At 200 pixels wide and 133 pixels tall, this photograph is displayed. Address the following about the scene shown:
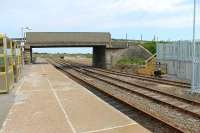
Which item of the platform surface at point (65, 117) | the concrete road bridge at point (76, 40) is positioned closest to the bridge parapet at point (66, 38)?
the concrete road bridge at point (76, 40)

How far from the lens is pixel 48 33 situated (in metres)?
55.9

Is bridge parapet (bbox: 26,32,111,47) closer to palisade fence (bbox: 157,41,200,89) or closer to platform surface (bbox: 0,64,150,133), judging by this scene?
palisade fence (bbox: 157,41,200,89)

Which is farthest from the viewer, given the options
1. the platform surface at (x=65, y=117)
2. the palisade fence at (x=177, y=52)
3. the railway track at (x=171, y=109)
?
the palisade fence at (x=177, y=52)

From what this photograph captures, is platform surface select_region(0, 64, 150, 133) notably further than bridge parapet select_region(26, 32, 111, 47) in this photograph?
No

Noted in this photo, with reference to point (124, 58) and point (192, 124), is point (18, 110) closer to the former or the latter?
point (192, 124)

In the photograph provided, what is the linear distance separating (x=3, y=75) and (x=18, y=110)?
501cm

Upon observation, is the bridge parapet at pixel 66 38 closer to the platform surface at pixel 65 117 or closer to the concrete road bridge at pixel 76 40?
the concrete road bridge at pixel 76 40

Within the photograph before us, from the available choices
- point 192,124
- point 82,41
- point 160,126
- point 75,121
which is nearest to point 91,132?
point 75,121

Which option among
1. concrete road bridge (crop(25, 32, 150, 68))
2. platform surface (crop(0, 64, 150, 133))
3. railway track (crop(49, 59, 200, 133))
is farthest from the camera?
concrete road bridge (crop(25, 32, 150, 68))

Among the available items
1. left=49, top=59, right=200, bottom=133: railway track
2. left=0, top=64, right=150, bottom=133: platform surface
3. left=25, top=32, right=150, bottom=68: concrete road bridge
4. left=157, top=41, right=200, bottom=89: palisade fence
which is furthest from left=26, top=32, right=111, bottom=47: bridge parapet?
left=0, top=64, right=150, bottom=133: platform surface

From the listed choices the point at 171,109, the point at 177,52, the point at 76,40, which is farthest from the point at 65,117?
the point at 76,40

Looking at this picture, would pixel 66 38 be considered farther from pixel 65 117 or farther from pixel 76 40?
pixel 65 117

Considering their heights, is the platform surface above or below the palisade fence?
below

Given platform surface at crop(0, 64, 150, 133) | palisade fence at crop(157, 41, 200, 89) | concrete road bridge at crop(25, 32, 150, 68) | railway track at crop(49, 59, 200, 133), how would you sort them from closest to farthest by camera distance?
1. platform surface at crop(0, 64, 150, 133)
2. railway track at crop(49, 59, 200, 133)
3. palisade fence at crop(157, 41, 200, 89)
4. concrete road bridge at crop(25, 32, 150, 68)
